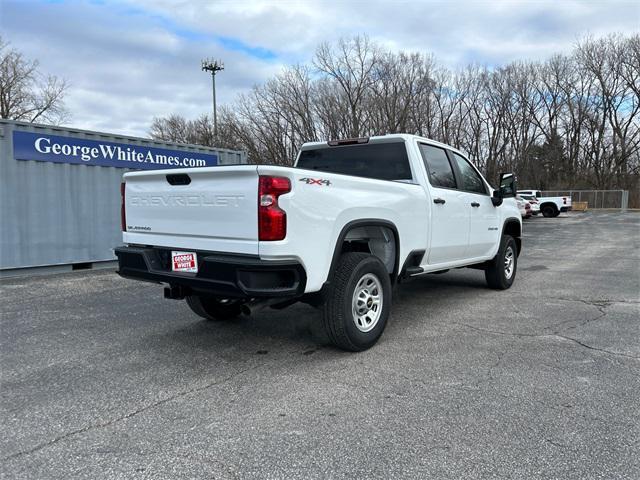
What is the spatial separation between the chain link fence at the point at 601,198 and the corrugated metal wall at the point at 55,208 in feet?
145

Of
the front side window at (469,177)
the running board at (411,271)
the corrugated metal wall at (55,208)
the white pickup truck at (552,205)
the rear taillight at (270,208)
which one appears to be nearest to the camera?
the rear taillight at (270,208)

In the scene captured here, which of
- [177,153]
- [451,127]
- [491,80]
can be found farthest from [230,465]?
[491,80]

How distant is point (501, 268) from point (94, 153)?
833cm

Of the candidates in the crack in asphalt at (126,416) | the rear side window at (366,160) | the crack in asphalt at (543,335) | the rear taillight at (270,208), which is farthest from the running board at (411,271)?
the rear taillight at (270,208)

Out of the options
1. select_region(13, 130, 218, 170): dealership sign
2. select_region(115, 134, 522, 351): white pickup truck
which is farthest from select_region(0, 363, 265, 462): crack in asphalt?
select_region(13, 130, 218, 170): dealership sign

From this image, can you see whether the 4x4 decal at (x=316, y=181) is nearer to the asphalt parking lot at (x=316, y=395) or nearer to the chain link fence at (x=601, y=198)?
the asphalt parking lot at (x=316, y=395)

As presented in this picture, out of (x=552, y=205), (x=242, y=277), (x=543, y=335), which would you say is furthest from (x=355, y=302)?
(x=552, y=205)

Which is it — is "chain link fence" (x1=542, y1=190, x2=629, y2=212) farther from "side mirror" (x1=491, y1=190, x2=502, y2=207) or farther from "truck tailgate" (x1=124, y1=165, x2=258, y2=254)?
"truck tailgate" (x1=124, y1=165, x2=258, y2=254)

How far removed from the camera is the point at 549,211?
34031mm

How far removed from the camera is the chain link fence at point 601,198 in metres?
43.8

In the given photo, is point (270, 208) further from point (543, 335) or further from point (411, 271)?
point (543, 335)

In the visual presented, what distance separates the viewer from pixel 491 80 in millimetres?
46281

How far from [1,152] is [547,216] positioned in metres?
33.8

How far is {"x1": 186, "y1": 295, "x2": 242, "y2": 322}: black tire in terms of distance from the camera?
209 inches
